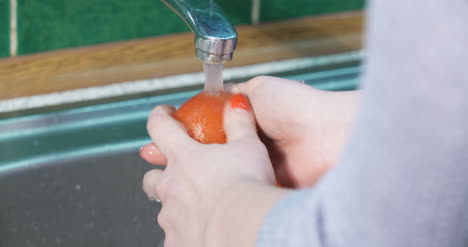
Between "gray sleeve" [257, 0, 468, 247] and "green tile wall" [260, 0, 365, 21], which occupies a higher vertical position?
"gray sleeve" [257, 0, 468, 247]

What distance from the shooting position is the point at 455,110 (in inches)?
7.9

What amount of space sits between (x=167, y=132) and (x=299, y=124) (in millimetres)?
111

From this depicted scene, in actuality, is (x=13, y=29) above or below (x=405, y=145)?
below

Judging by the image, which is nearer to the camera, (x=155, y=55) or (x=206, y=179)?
(x=206, y=179)

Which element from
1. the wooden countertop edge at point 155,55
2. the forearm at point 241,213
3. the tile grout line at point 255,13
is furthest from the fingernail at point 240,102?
the tile grout line at point 255,13

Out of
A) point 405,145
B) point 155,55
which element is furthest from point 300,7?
point 405,145

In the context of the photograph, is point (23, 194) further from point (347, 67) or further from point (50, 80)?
point (347, 67)

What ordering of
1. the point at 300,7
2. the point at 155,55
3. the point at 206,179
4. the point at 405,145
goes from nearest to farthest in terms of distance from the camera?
the point at 405,145 → the point at 206,179 → the point at 155,55 → the point at 300,7

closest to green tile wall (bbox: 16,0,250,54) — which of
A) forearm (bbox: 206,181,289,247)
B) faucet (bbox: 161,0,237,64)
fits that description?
faucet (bbox: 161,0,237,64)

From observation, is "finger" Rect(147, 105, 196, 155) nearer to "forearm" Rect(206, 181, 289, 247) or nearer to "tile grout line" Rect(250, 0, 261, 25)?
"forearm" Rect(206, 181, 289, 247)

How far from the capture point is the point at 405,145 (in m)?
0.21

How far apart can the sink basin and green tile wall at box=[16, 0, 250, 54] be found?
10 cm

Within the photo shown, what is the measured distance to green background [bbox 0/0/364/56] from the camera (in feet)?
2.16

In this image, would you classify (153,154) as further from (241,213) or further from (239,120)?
(241,213)
